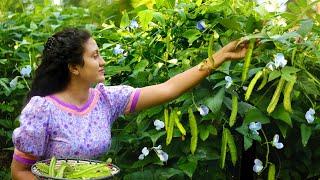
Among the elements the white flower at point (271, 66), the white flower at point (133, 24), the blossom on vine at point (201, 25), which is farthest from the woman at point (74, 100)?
the white flower at point (133, 24)

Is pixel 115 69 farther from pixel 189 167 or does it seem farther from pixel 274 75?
pixel 274 75

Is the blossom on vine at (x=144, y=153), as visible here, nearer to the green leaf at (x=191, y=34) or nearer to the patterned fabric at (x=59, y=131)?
the patterned fabric at (x=59, y=131)

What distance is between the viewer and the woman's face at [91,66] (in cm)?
209

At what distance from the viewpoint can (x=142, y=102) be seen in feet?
7.25

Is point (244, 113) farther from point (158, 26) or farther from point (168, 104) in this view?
point (158, 26)

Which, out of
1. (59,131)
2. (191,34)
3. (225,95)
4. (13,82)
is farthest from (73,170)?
(13,82)

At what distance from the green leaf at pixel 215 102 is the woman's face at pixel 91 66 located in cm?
38

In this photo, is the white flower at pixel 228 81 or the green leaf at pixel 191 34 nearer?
the white flower at pixel 228 81

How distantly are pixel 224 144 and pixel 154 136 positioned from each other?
279 millimetres

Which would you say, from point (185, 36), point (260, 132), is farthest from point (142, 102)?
point (260, 132)

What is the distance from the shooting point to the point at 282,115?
2.03m

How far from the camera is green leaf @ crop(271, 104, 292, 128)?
6.58 ft

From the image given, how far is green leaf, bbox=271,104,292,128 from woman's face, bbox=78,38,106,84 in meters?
0.61

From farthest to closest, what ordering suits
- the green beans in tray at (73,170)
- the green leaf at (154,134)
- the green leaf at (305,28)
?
the green leaf at (154,134), the green leaf at (305,28), the green beans in tray at (73,170)
